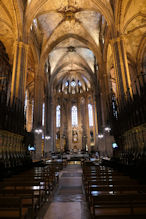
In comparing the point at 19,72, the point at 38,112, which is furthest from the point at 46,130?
the point at 19,72

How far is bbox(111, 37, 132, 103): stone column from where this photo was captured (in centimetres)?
998

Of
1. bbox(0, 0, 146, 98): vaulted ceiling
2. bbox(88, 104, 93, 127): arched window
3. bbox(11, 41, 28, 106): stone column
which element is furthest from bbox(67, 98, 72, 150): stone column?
bbox(11, 41, 28, 106): stone column

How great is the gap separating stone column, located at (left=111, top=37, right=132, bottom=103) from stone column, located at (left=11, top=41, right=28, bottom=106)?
7.30 meters

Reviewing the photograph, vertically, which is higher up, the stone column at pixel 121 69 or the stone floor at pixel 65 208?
the stone column at pixel 121 69

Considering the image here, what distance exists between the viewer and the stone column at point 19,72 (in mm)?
10414

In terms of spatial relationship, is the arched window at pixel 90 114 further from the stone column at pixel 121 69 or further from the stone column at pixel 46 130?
the stone column at pixel 121 69

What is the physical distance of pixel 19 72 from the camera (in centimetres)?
1093

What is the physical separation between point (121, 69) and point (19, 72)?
792cm

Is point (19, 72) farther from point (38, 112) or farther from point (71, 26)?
point (71, 26)

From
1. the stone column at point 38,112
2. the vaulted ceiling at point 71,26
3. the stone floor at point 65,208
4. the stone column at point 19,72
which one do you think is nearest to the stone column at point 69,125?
the vaulted ceiling at point 71,26

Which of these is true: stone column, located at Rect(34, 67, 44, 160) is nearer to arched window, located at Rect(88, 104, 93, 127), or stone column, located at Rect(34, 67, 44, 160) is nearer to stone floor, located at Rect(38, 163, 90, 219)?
stone floor, located at Rect(38, 163, 90, 219)

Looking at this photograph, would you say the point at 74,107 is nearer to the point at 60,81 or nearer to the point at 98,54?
the point at 60,81

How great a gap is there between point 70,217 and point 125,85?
8984 mm

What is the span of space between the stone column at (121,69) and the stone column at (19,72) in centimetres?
730
